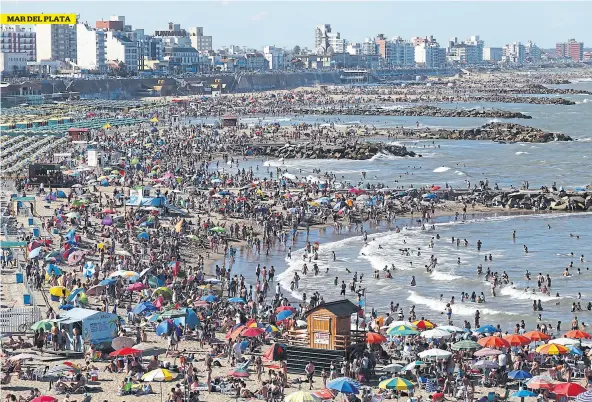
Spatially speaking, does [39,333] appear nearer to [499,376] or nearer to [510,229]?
[499,376]

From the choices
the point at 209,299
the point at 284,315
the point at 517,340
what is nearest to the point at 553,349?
the point at 517,340

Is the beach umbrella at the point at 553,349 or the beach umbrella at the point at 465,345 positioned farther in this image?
the beach umbrella at the point at 465,345

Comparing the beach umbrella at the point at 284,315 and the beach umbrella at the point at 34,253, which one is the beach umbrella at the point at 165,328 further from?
the beach umbrella at the point at 34,253

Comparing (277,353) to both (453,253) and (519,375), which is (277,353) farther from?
(453,253)

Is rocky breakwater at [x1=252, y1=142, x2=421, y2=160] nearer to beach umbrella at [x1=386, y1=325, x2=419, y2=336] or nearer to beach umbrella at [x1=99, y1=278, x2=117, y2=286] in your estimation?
beach umbrella at [x1=99, y1=278, x2=117, y2=286]

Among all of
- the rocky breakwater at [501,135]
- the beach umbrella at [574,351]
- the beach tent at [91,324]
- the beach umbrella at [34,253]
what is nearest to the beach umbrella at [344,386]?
the beach umbrella at [574,351]

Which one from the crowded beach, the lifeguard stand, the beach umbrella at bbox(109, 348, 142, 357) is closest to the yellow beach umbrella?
the crowded beach
